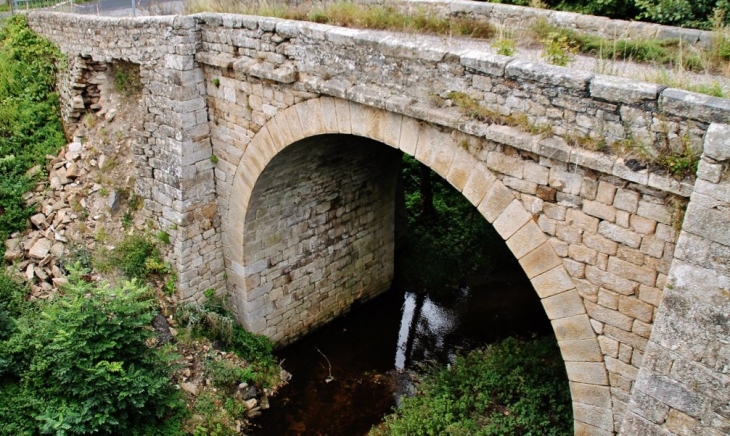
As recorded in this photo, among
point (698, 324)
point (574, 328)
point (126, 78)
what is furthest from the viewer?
point (126, 78)

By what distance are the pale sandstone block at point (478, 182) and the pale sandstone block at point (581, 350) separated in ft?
5.11

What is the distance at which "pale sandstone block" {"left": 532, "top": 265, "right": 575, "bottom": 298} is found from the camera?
533 centimetres

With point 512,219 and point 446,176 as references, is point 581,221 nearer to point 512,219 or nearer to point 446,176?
point 512,219

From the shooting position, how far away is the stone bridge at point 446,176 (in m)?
4.25

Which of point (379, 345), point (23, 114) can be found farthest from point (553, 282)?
point (23, 114)

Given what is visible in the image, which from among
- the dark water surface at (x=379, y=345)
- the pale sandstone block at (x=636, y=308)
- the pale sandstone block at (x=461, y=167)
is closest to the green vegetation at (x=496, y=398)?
the dark water surface at (x=379, y=345)

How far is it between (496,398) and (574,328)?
2.36m

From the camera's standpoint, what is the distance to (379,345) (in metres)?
10.4

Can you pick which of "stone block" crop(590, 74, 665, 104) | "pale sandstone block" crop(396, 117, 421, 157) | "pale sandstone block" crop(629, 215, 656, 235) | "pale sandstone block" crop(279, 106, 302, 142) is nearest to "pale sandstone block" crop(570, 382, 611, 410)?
"pale sandstone block" crop(629, 215, 656, 235)

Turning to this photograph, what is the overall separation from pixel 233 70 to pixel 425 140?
132 inches

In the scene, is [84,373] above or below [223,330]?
above

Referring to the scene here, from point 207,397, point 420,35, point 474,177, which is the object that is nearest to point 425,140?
point 474,177

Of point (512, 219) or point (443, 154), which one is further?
point (443, 154)

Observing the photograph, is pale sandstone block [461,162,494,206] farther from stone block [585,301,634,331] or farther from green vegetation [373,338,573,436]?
green vegetation [373,338,573,436]
